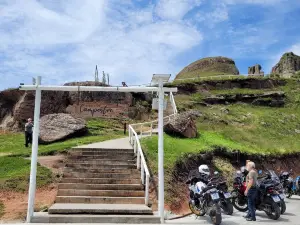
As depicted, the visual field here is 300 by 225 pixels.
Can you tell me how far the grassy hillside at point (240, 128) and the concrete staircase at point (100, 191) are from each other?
1.30 meters

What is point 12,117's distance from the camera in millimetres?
26875

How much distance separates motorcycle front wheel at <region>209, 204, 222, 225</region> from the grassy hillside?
3.90 metres

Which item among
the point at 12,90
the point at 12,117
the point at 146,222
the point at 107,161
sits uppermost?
the point at 12,90

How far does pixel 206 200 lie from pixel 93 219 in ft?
9.46

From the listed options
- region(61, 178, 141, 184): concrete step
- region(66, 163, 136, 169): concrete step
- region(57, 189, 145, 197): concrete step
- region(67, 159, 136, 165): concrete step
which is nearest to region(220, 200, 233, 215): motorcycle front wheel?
region(57, 189, 145, 197): concrete step

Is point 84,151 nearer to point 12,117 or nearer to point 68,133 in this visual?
point 68,133

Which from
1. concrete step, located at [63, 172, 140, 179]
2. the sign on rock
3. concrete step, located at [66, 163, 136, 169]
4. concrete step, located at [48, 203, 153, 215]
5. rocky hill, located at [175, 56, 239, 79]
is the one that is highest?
rocky hill, located at [175, 56, 239, 79]

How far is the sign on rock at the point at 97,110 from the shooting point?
26266 millimetres

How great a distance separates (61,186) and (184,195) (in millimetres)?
3933

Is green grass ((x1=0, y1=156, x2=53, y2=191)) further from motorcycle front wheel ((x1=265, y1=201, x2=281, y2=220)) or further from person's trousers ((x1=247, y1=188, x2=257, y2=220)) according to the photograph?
motorcycle front wheel ((x1=265, y1=201, x2=281, y2=220))

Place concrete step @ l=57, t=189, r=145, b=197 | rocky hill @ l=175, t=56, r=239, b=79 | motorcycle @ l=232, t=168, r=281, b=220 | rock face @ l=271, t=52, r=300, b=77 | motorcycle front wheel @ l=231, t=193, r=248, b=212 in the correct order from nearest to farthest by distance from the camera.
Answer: motorcycle @ l=232, t=168, r=281, b=220
concrete step @ l=57, t=189, r=145, b=197
motorcycle front wheel @ l=231, t=193, r=248, b=212
rock face @ l=271, t=52, r=300, b=77
rocky hill @ l=175, t=56, r=239, b=79

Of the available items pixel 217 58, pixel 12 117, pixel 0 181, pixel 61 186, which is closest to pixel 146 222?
pixel 61 186

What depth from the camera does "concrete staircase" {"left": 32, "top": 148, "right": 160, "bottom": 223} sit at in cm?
895

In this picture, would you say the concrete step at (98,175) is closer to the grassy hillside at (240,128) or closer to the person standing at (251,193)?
the grassy hillside at (240,128)
